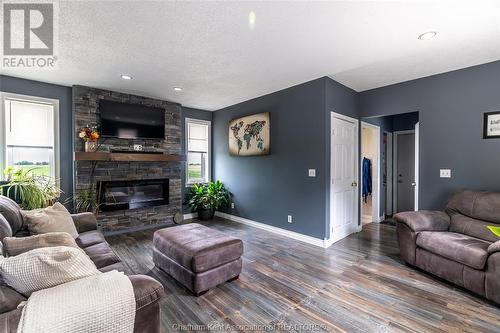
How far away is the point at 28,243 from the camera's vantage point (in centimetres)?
157

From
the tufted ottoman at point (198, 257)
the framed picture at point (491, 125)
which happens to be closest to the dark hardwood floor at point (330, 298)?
the tufted ottoman at point (198, 257)

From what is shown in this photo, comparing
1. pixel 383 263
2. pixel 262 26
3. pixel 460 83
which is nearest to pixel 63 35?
pixel 262 26

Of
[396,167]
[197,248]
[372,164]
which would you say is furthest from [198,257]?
[396,167]

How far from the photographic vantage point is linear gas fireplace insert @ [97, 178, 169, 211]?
4.10 metres

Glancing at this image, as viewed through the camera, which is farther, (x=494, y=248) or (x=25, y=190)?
(x=25, y=190)

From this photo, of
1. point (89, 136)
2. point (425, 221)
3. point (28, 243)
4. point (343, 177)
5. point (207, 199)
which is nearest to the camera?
point (28, 243)

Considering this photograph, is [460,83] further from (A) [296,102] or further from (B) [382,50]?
(A) [296,102]

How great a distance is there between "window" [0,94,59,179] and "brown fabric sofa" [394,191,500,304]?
533cm

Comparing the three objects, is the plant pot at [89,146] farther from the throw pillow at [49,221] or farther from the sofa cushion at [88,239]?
the sofa cushion at [88,239]

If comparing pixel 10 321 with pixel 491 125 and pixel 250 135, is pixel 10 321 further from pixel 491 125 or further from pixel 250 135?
pixel 491 125

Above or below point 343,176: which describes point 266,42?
above

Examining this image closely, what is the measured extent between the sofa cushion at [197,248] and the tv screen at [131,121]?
2381 millimetres

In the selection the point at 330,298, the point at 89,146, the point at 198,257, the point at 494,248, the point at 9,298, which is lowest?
the point at 330,298

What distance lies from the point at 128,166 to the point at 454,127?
5350 mm
